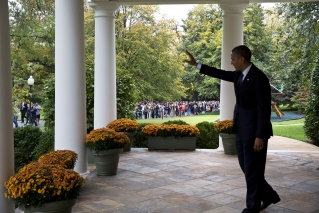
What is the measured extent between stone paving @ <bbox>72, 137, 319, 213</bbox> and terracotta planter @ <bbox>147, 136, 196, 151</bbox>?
77 cm

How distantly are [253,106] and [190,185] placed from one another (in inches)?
122

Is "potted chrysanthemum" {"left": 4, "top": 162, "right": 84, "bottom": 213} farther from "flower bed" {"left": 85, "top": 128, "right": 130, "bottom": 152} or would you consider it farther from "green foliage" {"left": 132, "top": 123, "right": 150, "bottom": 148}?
"green foliage" {"left": 132, "top": 123, "right": 150, "bottom": 148}

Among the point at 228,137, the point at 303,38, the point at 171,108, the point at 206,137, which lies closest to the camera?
the point at 228,137

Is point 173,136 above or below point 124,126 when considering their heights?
below

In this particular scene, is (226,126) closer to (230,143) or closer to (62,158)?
(230,143)

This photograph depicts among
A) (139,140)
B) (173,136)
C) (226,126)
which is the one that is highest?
(226,126)

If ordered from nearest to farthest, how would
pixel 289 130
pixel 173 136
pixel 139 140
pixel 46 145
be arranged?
pixel 173 136 → pixel 46 145 → pixel 139 140 → pixel 289 130

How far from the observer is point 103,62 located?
13.2m

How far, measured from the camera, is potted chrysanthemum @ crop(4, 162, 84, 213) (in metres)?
5.38

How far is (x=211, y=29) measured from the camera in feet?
122

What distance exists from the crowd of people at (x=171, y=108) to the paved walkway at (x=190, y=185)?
25038mm

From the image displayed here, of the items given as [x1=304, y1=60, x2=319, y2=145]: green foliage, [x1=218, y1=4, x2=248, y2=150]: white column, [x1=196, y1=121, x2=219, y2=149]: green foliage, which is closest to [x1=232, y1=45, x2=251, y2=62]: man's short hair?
[x1=218, y1=4, x2=248, y2=150]: white column

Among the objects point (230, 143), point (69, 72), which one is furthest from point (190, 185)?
point (230, 143)

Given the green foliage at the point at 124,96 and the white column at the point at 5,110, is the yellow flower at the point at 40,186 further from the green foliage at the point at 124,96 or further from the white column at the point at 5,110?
the green foliage at the point at 124,96
